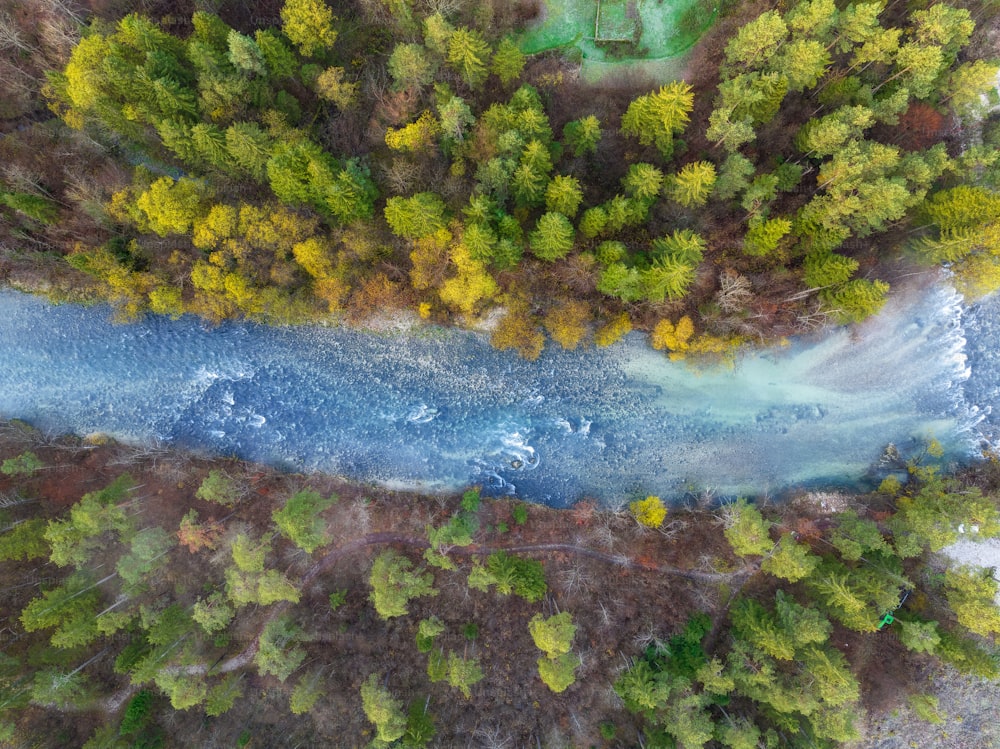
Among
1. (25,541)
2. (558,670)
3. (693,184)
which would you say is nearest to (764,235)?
(693,184)

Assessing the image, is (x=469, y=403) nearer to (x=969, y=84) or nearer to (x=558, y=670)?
(x=558, y=670)

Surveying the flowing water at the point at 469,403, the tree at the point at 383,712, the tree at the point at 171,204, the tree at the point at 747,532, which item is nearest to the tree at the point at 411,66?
the tree at the point at 171,204

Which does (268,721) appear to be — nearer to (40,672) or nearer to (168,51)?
(40,672)

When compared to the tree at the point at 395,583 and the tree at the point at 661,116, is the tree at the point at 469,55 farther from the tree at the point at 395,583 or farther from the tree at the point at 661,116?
the tree at the point at 395,583

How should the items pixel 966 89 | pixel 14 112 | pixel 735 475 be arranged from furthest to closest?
pixel 735 475, pixel 14 112, pixel 966 89

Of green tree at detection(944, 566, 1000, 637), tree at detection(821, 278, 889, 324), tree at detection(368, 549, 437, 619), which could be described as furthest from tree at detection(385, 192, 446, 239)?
green tree at detection(944, 566, 1000, 637)

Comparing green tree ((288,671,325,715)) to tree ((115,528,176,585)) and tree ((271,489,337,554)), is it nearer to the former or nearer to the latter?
tree ((271,489,337,554))

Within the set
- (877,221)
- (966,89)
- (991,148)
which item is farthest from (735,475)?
(966,89)
